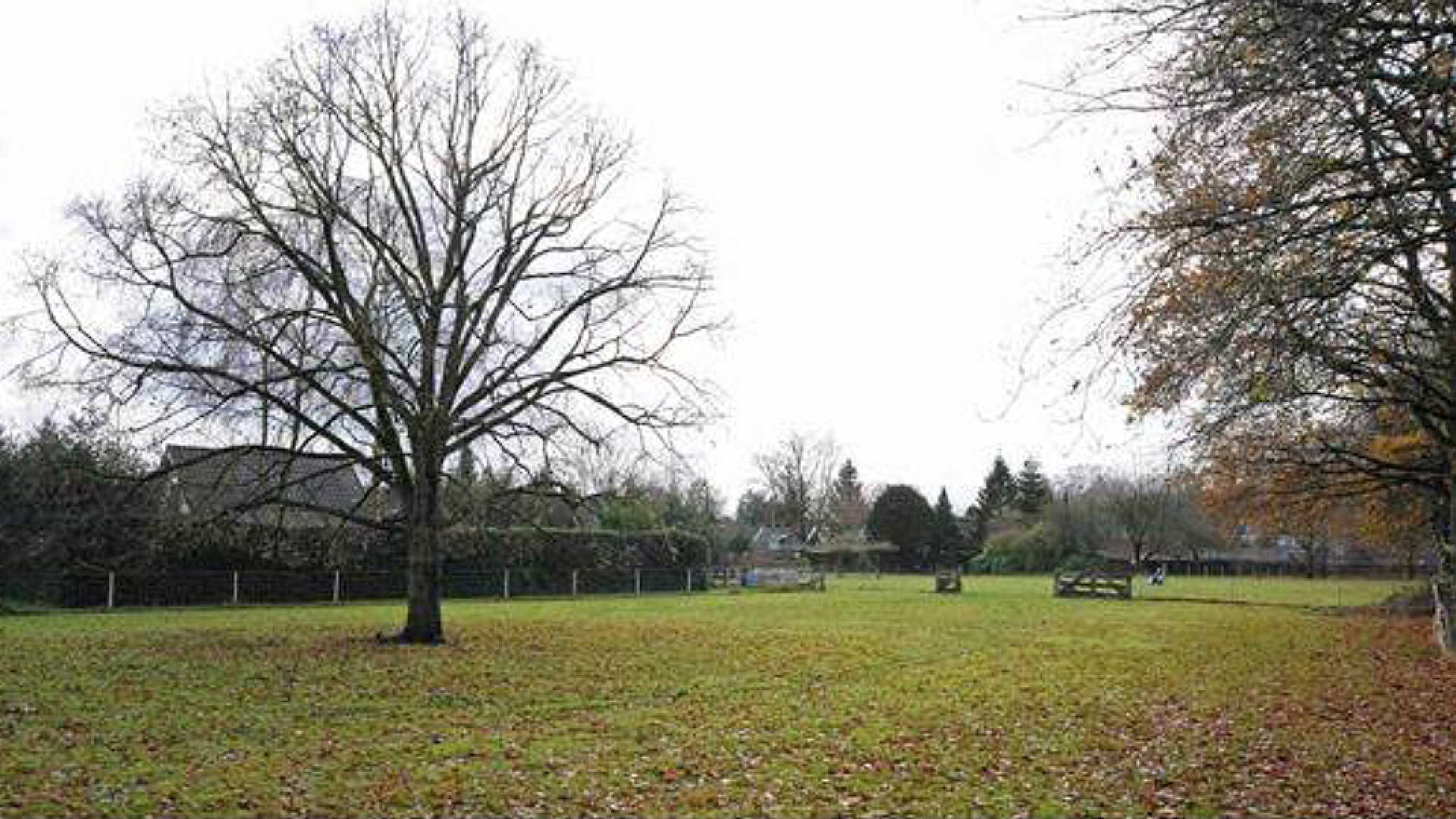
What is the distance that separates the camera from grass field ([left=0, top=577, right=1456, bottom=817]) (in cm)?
745

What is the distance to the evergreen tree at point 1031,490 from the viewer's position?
273ft

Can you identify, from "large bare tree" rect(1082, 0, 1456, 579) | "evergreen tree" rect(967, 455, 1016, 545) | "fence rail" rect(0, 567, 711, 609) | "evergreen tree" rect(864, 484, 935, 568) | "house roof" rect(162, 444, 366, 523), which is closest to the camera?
"large bare tree" rect(1082, 0, 1456, 579)

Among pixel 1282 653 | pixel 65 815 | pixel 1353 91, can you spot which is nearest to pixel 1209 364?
pixel 1353 91

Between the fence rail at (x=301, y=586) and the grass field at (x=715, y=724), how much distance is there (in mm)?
7682

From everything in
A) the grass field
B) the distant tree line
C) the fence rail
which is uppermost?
the distant tree line

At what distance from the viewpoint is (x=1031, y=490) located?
276 feet

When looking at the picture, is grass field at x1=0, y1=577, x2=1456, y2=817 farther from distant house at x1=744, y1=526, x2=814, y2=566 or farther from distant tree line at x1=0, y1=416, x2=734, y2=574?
distant house at x1=744, y1=526, x2=814, y2=566

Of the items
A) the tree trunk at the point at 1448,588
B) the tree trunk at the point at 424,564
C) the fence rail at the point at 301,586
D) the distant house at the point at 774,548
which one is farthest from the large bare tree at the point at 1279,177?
the distant house at the point at 774,548

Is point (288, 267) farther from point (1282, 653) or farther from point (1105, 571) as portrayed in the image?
point (1105, 571)

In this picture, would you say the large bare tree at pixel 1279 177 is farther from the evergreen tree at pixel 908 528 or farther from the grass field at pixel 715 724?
the evergreen tree at pixel 908 528

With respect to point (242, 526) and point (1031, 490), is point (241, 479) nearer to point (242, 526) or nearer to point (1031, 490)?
point (242, 526)

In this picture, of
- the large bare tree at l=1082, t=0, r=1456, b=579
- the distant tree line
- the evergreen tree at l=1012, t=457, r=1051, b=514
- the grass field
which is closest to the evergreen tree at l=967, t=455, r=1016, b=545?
the evergreen tree at l=1012, t=457, r=1051, b=514

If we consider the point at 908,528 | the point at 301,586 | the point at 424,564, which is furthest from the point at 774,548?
the point at 424,564

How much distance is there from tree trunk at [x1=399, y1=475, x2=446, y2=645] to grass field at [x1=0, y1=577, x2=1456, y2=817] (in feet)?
1.90
